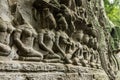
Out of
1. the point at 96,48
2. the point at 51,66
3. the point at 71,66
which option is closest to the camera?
the point at 51,66

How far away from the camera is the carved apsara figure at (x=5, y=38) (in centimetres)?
331

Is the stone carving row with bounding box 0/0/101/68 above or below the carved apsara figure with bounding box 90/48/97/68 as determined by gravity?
above

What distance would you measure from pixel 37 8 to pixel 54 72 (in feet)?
3.29

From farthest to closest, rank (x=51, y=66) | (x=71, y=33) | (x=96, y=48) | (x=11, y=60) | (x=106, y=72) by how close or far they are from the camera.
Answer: (x=106, y=72) → (x=96, y=48) → (x=71, y=33) → (x=51, y=66) → (x=11, y=60)

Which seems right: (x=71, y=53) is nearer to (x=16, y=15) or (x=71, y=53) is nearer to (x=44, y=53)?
(x=44, y=53)

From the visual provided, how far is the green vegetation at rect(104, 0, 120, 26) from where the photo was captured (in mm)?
14518

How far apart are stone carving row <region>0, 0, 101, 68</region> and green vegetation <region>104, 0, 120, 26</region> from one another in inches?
358

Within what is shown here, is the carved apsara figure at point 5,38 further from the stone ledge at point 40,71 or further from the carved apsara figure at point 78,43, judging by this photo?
the carved apsara figure at point 78,43

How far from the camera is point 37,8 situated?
13.6ft

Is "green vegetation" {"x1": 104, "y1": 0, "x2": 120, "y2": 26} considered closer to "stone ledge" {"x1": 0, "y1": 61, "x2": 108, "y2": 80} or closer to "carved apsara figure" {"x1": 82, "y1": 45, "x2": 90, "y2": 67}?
"carved apsara figure" {"x1": 82, "y1": 45, "x2": 90, "y2": 67}

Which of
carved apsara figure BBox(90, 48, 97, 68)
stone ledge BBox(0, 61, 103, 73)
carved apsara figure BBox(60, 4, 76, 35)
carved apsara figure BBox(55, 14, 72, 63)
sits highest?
carved apsara figure BBox(60, 4, 76, 35)

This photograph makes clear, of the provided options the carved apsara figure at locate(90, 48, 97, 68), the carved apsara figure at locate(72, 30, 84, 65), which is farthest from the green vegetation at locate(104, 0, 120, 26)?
the carved apsara figure at locate(72, 30, 84, 65)

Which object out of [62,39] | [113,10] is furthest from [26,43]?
[113,10]

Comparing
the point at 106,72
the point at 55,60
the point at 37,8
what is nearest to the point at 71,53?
the point at 55,60
